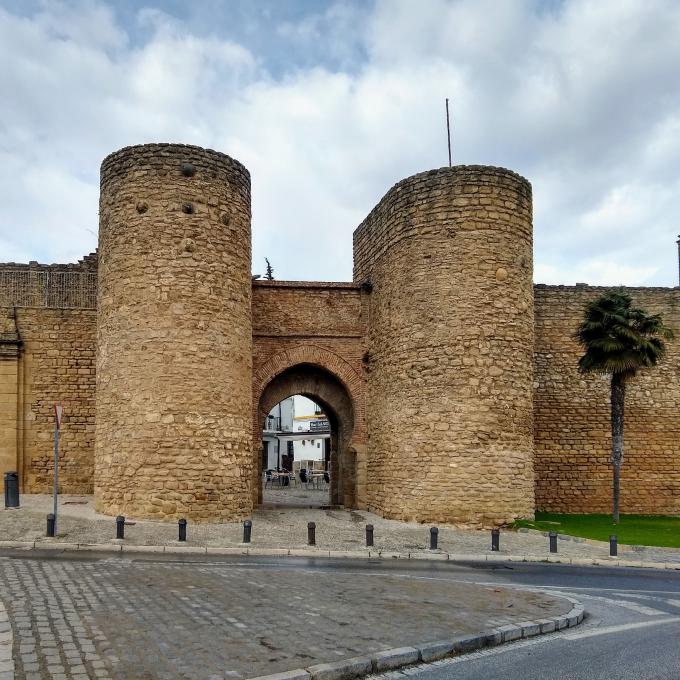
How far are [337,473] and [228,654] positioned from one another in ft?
56.4

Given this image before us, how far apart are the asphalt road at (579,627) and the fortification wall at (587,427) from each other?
10.1m

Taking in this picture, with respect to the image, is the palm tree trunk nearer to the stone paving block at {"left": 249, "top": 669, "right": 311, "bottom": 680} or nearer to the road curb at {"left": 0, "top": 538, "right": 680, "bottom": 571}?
A: the road curb at {"left": 0, "top": 538, "right": 680, "bottom": 571}

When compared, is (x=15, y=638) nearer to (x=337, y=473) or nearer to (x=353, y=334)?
(x=353, y=334)

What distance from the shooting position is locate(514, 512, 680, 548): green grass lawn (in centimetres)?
1609

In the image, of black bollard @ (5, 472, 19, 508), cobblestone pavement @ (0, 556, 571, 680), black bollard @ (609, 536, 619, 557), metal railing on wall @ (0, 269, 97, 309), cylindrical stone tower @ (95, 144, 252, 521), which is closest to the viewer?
cobblestone pavement @ (0, 556, 571, 680)

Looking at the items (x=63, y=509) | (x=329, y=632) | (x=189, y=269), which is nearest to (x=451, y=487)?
(x=189, y=269)

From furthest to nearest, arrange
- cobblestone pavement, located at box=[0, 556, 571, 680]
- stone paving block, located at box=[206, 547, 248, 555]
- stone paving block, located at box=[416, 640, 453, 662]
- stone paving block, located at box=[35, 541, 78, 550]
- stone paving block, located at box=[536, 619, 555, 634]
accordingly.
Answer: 1. stone paving block, located at box=[206, 547, 248, 555]
2. stone paving block, located at box=[35, 541, 78, 550]
3. stone paving block, located at box=[536, 619, 555, 634]
4. stone paving block, located at box=[416, 640, 453, 662]
5. cobblestone pavement, located at box=[0, 556, 571, 680]

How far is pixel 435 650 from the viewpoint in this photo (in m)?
6.52

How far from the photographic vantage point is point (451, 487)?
1770 cm

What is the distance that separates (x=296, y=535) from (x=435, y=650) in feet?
30.0

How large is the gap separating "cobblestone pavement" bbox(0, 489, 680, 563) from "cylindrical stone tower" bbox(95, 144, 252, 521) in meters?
0.93

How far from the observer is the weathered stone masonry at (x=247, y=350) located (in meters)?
17.2

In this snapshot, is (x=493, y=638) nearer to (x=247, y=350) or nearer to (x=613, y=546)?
(x=613, y=546)

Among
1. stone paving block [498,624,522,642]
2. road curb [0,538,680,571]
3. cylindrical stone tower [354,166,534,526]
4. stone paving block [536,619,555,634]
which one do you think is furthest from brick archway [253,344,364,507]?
stone paving block [498,624,522,642]
